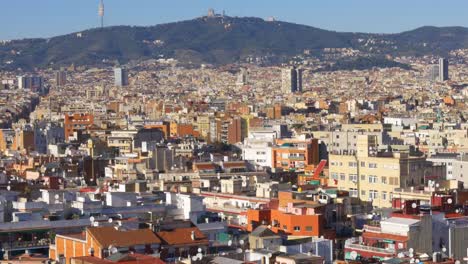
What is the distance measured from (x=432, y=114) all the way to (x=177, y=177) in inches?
2459

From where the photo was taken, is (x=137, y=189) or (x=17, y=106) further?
(x=17, y=106)

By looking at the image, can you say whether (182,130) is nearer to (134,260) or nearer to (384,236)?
(384,236)

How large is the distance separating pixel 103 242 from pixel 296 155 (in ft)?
124

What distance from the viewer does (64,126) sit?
316ft

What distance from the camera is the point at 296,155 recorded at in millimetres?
64750

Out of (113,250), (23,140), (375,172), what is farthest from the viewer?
(23,140)

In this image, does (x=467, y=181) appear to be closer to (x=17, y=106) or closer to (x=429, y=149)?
(x=429, y=149)

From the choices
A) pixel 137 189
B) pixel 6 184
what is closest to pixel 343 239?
pixel 137 189

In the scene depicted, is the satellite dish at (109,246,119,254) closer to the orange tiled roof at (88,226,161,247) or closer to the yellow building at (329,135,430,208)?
the orange tiled roof at (88,226,161,247)

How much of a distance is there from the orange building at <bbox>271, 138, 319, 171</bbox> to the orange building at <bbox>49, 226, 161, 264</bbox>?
3402 centimetres

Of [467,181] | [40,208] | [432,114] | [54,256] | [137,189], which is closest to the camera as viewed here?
[54,256]

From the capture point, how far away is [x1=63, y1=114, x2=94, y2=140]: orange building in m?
93.7

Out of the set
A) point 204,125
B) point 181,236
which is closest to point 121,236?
point 181,236

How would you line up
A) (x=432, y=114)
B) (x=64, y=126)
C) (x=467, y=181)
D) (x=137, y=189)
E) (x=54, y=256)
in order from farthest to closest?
(x=432, y=114), (x=64, y=126), (x=467, y=181), (x=137, y=189), (x=54, y=256)
